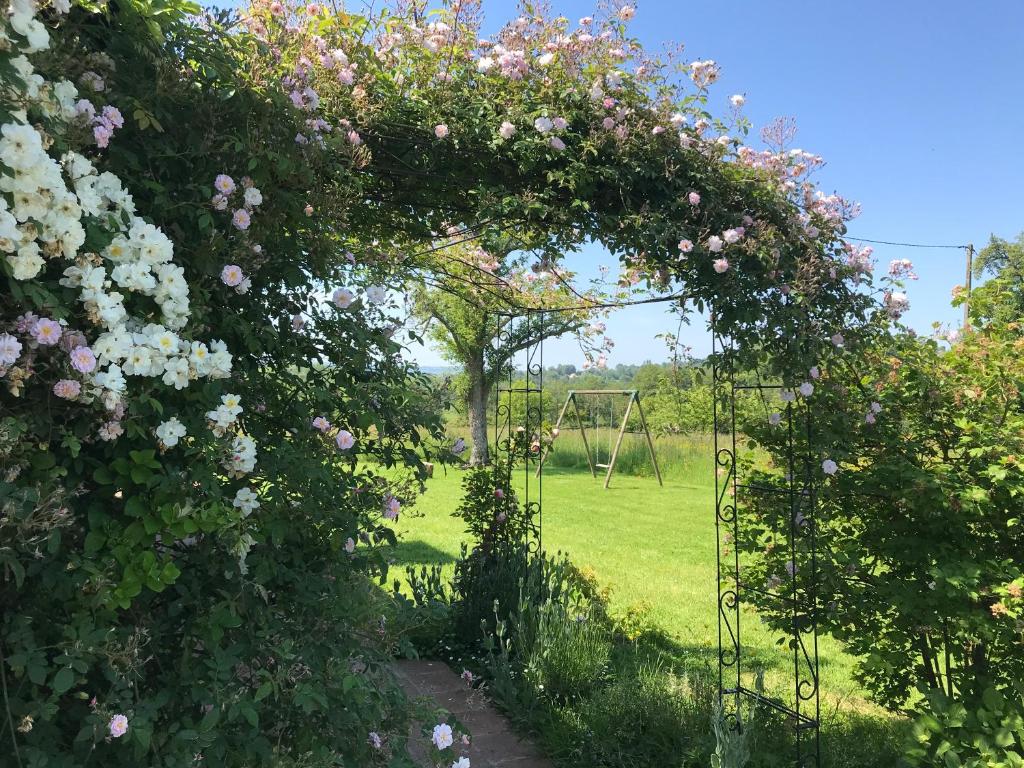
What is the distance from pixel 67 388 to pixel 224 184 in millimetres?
537

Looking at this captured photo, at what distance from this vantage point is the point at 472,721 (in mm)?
3137

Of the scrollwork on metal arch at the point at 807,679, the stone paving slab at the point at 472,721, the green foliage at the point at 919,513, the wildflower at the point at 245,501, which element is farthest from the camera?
the stone paving slab at the point at 472,721

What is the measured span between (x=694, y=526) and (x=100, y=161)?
829 centimetres

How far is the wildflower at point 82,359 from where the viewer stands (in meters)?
1.18

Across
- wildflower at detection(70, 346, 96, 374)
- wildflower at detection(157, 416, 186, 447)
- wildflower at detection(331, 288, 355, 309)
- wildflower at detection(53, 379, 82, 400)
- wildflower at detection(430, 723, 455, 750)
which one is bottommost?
wildflower at detection(430, 723, 455, 750)

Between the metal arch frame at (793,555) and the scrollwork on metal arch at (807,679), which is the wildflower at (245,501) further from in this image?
the scrollwork on metal arch at (807,679)

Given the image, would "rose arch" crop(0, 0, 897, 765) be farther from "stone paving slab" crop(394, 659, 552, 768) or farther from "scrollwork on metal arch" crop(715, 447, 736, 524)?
"stone paving slab" crop(394, 659, 552, 768)

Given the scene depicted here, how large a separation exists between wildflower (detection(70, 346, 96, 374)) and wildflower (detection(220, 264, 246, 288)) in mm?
337

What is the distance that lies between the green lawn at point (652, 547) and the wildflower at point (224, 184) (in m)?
0.91

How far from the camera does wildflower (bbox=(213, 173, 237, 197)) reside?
1.46 metres

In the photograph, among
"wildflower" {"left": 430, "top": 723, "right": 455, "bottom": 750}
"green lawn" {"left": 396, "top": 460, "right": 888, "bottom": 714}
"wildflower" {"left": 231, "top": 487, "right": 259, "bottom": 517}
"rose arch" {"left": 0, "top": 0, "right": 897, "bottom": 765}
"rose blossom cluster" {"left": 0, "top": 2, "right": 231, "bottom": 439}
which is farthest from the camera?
"green lawn" {"left": 396, "top": 460, "right": 888, "bottom": 714}

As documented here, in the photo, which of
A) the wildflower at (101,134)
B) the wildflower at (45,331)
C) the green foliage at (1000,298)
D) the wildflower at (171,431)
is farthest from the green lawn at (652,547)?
the green foliage at (1000,298)

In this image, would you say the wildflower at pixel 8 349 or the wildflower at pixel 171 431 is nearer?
the wildflower at pixel 8 349

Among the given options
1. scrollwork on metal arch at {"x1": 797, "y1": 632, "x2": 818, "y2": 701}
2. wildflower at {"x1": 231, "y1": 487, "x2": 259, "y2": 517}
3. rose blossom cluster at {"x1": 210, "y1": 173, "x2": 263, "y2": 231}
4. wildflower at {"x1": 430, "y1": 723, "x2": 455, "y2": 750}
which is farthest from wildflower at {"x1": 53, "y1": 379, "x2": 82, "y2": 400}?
scrollwork on metal arch at {"x1": 797, "y1": 632, "x2": 818, "y2": 701}
